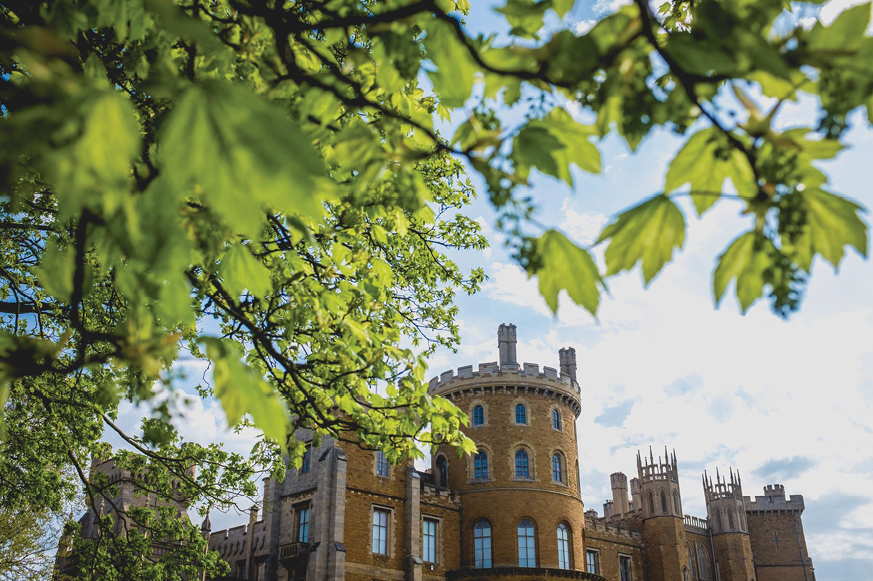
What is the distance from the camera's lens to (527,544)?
97.2ft

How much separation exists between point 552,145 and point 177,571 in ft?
38.7

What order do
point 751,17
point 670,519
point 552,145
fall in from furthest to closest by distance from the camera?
point 670,519
point 552,145
point 751,17

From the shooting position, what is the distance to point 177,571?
11.0 m

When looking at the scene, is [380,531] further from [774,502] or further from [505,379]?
[774,502]

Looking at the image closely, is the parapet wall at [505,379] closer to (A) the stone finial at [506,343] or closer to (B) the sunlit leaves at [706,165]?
(A) the stone finial at [506,343]

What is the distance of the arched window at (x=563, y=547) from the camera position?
3012 centimetres

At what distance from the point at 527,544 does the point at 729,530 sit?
25.3 metres

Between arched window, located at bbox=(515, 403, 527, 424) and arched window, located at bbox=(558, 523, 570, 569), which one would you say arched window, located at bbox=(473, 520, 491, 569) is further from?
arched window, located at bbox=(515, 403, 527, 424)

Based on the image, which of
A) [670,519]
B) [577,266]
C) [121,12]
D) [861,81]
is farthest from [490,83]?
[670,519]

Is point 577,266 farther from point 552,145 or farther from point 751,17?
point 751,17

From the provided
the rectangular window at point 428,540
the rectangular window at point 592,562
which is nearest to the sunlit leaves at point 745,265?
the rectangular window at point 428,540

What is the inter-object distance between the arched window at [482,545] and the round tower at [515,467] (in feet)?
0.14

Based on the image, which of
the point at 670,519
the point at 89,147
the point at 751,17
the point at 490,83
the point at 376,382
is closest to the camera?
the point at 89,147

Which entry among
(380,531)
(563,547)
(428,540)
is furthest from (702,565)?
(380,531)
